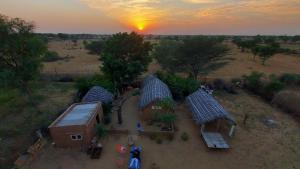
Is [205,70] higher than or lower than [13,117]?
higher

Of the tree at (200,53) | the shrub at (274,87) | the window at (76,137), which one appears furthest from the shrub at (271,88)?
the window at (76,137)

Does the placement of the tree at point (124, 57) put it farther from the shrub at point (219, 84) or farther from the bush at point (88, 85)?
the shrub at point (219, 84)

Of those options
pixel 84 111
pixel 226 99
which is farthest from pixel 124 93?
pixel 226 99

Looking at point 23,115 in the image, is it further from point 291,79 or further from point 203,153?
point 291,79

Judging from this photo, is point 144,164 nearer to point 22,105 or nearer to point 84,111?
Result: point 84,111

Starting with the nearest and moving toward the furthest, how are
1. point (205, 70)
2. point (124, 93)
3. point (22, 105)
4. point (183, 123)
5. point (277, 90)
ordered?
point (183, 123) → point (22, 105) → point (277, 90) → point (124, 93) → point (205, 70)

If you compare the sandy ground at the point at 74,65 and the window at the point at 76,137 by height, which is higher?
the sandy ground at the point at 74,65
